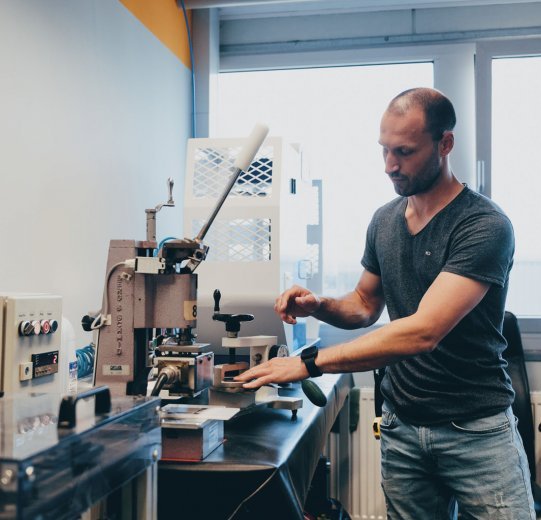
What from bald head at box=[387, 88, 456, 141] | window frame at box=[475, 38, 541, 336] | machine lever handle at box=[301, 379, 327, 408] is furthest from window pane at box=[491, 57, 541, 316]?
machine lever handle at box=[301, 379, 327, 408]

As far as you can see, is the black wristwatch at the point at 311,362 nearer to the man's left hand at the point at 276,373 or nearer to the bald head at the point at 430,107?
the man's left hand at the point at 276,373

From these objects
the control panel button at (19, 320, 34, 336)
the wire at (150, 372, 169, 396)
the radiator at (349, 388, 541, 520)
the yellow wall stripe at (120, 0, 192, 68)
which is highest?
the yellow wall stripe at (120, 0, 192, 68)

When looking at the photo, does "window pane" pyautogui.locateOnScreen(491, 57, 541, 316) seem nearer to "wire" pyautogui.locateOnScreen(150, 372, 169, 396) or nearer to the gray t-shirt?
the gray t-shirt

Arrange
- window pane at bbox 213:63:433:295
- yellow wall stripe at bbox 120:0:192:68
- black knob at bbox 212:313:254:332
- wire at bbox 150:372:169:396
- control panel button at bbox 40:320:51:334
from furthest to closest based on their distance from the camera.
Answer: window pane at bbox 213:63:433:295
yellow wall stripe at bbox 120:0:192:68
black knob at bbox 212:313:254:332
control panel button at bbox 40:320:51:334
wire at bbox 150:372:169:396

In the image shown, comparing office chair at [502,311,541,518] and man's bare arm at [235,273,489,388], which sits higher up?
man's bare arm at [235,273,489,388]

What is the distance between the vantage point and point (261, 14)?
3.50 metres

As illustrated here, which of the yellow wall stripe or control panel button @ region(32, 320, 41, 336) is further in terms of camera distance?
the yellow wall stripe

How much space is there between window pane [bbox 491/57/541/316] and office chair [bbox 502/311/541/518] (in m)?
0.41

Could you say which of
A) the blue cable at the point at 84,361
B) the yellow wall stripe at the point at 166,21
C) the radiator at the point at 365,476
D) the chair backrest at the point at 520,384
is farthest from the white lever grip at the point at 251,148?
the radiator at the point at 365,476

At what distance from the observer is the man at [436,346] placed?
1.46 metres

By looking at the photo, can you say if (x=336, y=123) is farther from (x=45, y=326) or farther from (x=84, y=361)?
(x=45, y=326)

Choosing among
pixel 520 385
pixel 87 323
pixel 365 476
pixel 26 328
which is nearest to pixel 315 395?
pixel 87 323

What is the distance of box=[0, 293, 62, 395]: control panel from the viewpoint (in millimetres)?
1333

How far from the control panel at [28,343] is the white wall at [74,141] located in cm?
43
